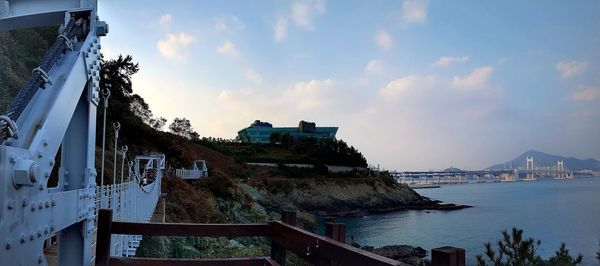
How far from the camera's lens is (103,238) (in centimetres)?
366

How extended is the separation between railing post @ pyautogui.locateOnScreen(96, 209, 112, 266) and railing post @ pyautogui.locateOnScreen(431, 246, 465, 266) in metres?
2.72

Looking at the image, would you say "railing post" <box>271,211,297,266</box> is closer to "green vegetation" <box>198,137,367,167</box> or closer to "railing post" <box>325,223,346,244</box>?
"railing post" <box>325,223,346,244</box>

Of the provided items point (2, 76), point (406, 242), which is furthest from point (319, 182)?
point (2, 76)

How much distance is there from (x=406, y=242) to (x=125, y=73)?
2630cm

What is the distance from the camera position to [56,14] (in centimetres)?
387

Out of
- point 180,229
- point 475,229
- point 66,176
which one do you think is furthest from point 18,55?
point 475,229

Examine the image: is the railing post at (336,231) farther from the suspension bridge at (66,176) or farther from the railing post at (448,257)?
the railing post at (448,257)

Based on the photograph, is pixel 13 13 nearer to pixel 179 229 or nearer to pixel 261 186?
pixel 179 229

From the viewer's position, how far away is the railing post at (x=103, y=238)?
359cm

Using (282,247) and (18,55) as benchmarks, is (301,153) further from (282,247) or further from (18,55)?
(282,247)

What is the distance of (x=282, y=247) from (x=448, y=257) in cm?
205

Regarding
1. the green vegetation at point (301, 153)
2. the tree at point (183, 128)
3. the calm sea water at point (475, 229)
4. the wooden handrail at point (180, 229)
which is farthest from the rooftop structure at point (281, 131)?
the wooden handrail at point (180, 229)

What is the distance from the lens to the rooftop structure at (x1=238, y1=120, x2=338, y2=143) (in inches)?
5421

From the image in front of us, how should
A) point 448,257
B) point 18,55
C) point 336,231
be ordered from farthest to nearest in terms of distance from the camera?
point 18,55 < point 336,231 < point 448,257
